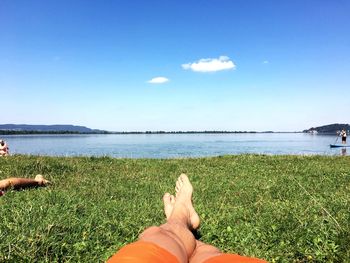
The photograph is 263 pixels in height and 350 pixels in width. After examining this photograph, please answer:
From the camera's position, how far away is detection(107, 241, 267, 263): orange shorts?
300cm

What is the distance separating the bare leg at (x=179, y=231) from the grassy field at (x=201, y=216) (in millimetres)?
560

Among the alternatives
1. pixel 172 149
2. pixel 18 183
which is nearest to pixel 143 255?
pixel 18 183

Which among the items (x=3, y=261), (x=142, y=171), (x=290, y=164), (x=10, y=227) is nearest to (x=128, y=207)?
(x=10, y=227)

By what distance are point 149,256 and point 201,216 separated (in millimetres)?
3583

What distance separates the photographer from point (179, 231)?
4176 mm

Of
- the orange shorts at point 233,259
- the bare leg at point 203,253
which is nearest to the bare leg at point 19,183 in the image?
the bare leg at point 203,253

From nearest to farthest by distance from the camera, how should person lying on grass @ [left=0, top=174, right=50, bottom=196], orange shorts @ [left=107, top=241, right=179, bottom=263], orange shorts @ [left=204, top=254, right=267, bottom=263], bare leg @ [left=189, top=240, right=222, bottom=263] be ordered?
orange shorts @ [left=107, top=241, right=179, bottom=263] < orange shorts @ [left=204, top=254, right=267, bottom=263] < bare leg @ [left=189, top=240, right=222, bottom=263] < person lying on grass @ [left=0, top=174, right=50, bottom=196]

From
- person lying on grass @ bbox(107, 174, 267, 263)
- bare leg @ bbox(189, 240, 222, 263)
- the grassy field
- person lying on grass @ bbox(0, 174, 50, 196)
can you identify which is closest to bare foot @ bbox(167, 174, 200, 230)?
person lying on grass @ bbox(107, 174, 267, 263)

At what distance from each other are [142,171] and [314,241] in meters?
8.30

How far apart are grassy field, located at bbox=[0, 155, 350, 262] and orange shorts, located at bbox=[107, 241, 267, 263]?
5.74 ft

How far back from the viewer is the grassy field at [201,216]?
15.8ft

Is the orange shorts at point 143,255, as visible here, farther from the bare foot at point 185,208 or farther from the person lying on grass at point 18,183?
the person lying on grass at point 18,183

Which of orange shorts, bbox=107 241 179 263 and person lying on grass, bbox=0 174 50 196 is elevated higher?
orange shorts, bbox=107 241 179 263

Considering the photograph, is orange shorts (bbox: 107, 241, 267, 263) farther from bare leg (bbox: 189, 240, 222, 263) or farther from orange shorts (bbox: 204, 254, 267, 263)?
bare leg (bbox: 189, 240, 222, 263)
